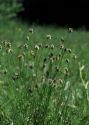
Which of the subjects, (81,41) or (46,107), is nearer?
(46,107)

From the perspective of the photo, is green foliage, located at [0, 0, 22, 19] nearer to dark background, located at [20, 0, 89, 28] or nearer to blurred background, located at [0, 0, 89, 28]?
blurred background, located at [0, 0, 89, 28]

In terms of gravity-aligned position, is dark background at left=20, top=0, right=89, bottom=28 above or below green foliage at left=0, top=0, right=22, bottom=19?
above

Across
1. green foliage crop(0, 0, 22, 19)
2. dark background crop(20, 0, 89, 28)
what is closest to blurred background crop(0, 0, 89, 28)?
dark background crop(20, 0, 89, 28)

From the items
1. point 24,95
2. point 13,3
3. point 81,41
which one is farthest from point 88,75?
point 13,3

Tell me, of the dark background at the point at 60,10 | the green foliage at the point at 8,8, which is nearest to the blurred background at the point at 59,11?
the dark background at the point at 60,10

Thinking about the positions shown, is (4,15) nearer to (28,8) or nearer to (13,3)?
(13,3)
